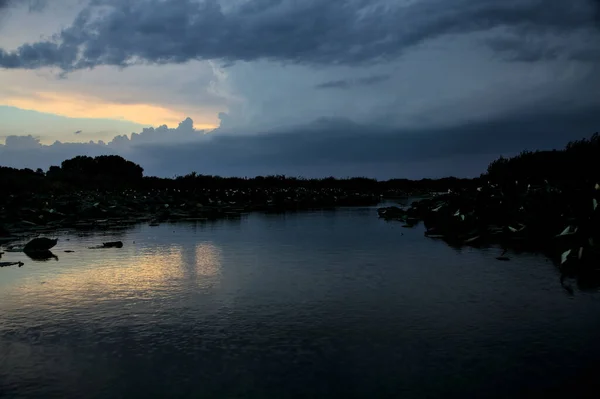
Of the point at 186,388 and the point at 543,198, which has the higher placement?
the point at 543,198

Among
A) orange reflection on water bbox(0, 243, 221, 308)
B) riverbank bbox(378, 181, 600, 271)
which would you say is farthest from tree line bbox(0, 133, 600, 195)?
orange reflection on water bbox(0, 243, 221, 308)

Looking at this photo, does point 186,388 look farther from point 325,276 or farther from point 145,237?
point 145,237

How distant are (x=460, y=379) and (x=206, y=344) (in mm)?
2164

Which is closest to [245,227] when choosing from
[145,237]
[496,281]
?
[145,237]

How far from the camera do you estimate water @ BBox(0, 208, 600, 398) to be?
3711mm

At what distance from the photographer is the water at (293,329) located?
371 cm

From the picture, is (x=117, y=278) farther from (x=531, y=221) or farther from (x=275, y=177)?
(x=275, y=177)

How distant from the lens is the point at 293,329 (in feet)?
16.5

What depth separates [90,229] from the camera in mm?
16594

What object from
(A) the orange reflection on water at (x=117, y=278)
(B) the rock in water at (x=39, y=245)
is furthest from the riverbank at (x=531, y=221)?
(B) the rock in water at (x=39, y=245)

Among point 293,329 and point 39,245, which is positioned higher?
point 39,245

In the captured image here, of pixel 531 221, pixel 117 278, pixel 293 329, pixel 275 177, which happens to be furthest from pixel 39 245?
pixel 275 177

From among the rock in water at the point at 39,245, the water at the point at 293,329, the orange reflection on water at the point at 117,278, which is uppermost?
the rock in water at the point at 39,245

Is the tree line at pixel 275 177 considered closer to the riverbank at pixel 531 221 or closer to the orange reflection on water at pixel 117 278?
the riverbank at pixel 531 221
